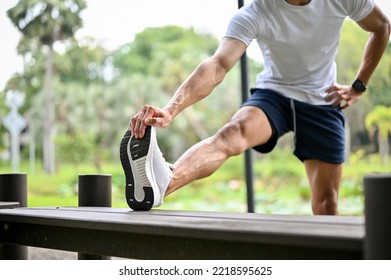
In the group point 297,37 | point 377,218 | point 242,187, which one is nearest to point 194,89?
point 297,37

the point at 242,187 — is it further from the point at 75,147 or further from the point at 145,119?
the point at 145,119

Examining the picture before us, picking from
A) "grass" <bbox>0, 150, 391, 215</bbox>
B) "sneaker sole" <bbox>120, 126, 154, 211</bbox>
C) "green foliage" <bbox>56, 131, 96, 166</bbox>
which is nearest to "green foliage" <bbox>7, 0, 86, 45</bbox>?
"green foliage" <bbox>56, 131, 96, 166</bbox>

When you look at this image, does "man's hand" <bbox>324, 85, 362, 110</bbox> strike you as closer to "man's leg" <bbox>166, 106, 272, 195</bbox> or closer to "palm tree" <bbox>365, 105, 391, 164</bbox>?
"man's leg" <bbox>166, 106, 272, 195</bbox>

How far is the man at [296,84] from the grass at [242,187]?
5.21 feet

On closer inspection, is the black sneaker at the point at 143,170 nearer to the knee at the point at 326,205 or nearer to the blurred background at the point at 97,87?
the knee at the point at 326,205

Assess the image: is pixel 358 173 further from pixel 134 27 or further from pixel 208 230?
pixel 208 230

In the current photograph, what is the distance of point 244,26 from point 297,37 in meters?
0.30

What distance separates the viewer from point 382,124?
14.5ft

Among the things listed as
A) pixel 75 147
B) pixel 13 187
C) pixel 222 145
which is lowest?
pixel 13 187

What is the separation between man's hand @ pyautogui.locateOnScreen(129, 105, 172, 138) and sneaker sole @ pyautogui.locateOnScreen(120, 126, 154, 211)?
2 cm

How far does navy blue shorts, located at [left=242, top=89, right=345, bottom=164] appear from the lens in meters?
2.95
